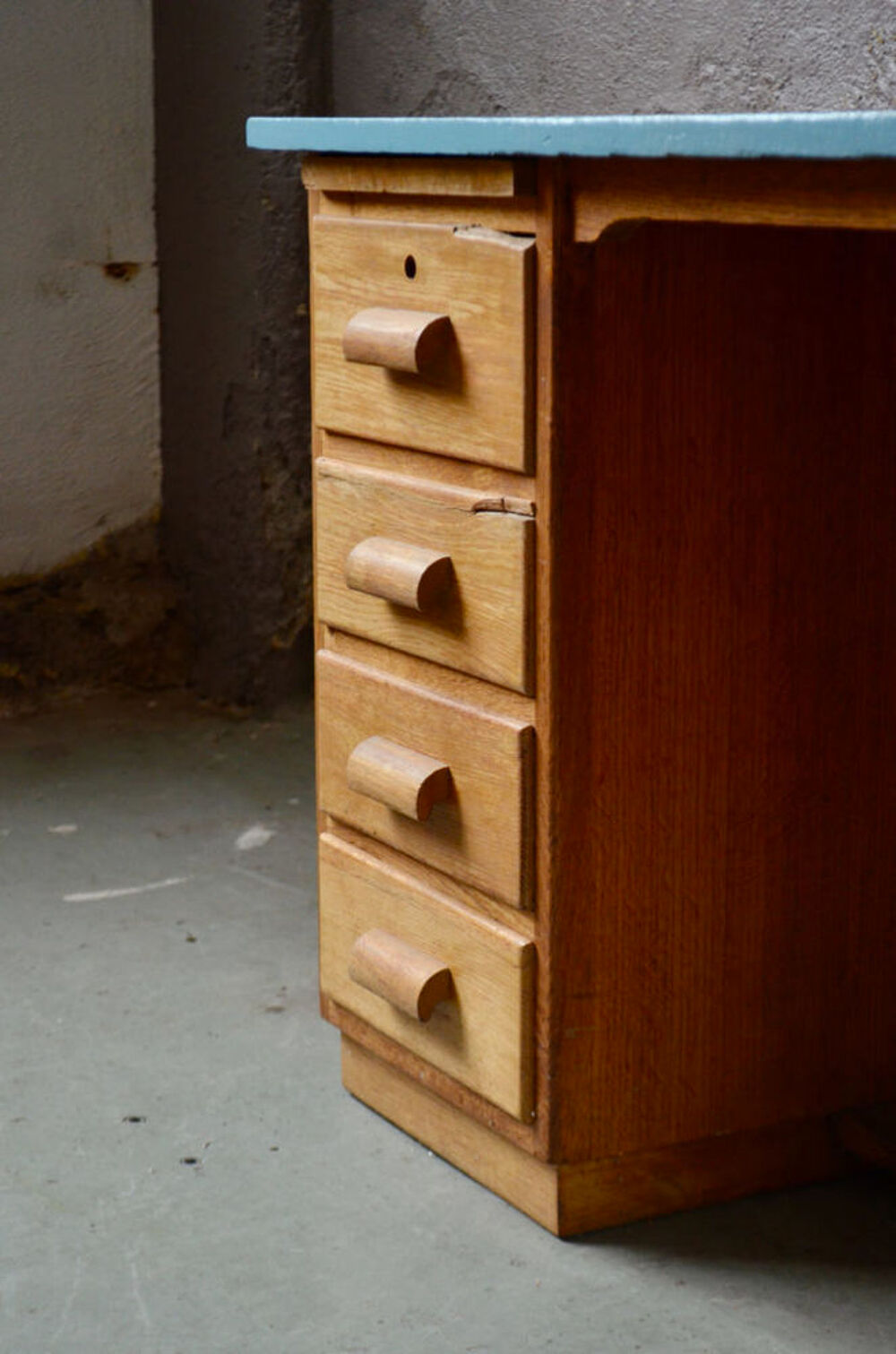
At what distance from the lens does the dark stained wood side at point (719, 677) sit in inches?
54.1

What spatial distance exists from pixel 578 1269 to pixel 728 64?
4.71ft

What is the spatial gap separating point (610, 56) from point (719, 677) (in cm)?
121

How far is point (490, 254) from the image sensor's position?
137 cm

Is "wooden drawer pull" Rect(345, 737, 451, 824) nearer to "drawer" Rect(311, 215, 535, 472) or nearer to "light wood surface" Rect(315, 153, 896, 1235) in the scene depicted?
"light wood surface" Rect(315, 153, 896, 1235)

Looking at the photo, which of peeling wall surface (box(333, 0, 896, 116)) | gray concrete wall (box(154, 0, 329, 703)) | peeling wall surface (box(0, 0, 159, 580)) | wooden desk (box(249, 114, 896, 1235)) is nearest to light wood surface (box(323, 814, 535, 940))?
wooden desk (box(249, 114, 896, 1235))

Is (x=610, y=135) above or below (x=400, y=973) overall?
above

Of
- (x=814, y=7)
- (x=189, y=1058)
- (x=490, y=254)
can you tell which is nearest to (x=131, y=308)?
(x=814, y=7)

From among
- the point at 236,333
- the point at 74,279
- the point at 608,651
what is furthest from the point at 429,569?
the point at 74,279

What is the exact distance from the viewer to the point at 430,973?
5.00ft

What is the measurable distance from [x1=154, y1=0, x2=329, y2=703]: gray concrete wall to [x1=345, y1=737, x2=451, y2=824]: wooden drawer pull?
1482mm

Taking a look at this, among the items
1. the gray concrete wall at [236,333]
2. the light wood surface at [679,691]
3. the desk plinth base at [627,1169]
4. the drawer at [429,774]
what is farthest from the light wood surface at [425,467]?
the gray concrete wall at [236,333]

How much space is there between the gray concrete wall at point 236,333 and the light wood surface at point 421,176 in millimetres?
1352

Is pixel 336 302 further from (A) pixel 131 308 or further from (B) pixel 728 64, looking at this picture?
(A) pixel 131 308

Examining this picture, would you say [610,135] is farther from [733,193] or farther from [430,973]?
[430,973]
